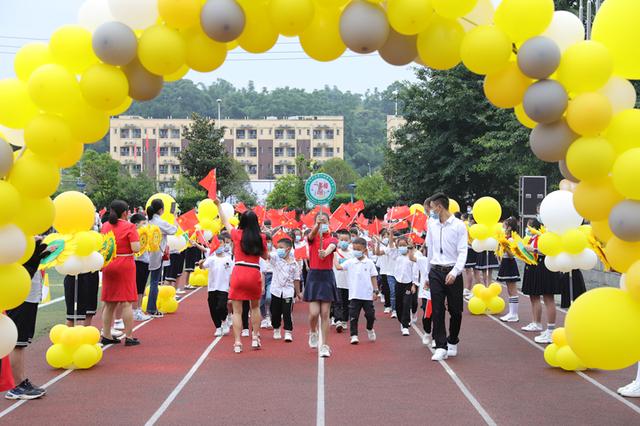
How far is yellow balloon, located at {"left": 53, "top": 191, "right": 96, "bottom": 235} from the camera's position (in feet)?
32.6

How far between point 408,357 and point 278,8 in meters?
6.31

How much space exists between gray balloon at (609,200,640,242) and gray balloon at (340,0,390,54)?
2.24m

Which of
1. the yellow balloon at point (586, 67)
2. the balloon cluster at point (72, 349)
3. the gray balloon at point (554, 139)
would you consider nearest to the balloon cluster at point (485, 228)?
the balloon cluster at point (72, 349)

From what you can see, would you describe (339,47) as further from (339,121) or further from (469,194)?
(339,121)

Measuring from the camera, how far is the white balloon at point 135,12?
22.4 ft

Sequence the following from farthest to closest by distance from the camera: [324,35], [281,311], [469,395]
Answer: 1. [281,311]
2. [469,395]
3. [324,35]

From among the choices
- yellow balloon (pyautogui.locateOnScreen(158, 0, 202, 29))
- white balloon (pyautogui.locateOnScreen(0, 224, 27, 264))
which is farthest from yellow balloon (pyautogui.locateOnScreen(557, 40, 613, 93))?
white balloon (pyautogui.locateOnScreen(0, 224, 27, 264))

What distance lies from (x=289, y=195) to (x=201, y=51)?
48753mm

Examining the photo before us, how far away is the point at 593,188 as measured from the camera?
649 cm

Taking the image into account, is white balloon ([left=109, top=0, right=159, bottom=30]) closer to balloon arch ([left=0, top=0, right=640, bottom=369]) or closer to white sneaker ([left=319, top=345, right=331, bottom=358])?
balloon arch ([left=0, top=0, right=640, bottom=369])

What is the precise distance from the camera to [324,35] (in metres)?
7.03

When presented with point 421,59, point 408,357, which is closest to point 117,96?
point 421,59

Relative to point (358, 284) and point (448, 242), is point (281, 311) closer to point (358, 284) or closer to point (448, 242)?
point (358, 284)

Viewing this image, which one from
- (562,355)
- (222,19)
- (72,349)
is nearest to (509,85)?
(222,19)
